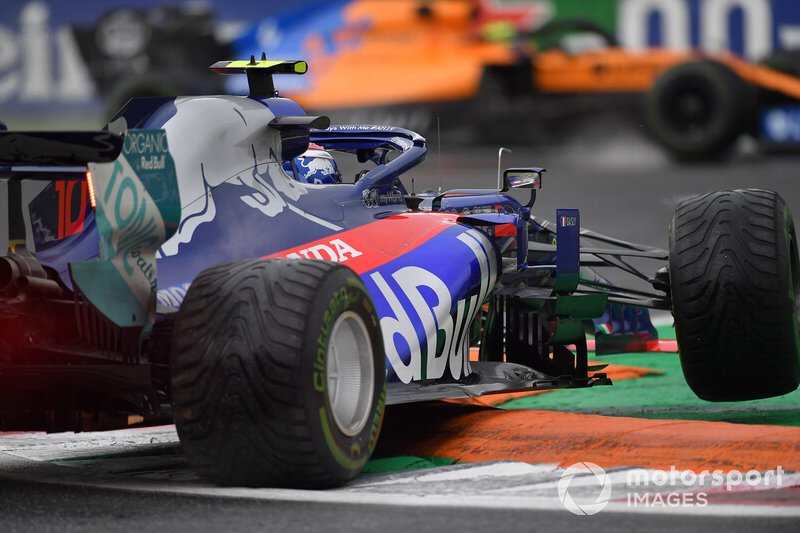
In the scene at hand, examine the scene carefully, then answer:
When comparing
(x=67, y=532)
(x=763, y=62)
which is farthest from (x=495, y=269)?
(x=763, y=62)

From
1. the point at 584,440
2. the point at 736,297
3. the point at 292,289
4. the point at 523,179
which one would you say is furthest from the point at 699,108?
the point at 292,289

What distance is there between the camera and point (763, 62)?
741 inches

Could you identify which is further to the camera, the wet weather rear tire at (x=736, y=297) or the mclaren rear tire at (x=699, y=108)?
the mclaren rear tire at (x=699, y=108)

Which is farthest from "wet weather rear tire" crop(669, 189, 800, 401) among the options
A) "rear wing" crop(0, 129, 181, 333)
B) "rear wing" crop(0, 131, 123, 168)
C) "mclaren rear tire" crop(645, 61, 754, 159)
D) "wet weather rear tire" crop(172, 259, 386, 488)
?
→ "mclaren rear tire" crop(645, 61, 754, 159)

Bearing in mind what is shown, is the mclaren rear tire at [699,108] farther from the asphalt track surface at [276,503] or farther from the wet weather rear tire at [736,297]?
the asphalt track surface at [276,503]

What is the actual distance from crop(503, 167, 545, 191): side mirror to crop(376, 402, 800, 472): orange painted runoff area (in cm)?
143

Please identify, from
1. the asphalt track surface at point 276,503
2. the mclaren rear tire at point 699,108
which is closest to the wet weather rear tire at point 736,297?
the asphalt track surface at point 276,503

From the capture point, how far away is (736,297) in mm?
8094

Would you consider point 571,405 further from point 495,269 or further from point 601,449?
point 601,449

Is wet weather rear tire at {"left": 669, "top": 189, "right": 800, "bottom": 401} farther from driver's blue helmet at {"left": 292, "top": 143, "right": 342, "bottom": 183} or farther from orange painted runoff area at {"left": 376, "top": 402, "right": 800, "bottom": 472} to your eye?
driver's blue helmet at {"left": 292, "top": 143, "right": 342, "bottom": 183}

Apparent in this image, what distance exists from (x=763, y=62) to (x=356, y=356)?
1354 cm

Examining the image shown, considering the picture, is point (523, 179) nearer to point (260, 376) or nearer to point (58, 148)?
point (58, 148)

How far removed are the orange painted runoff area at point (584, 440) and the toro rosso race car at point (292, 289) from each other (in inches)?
8.4

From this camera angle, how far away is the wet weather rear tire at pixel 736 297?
810 cm
